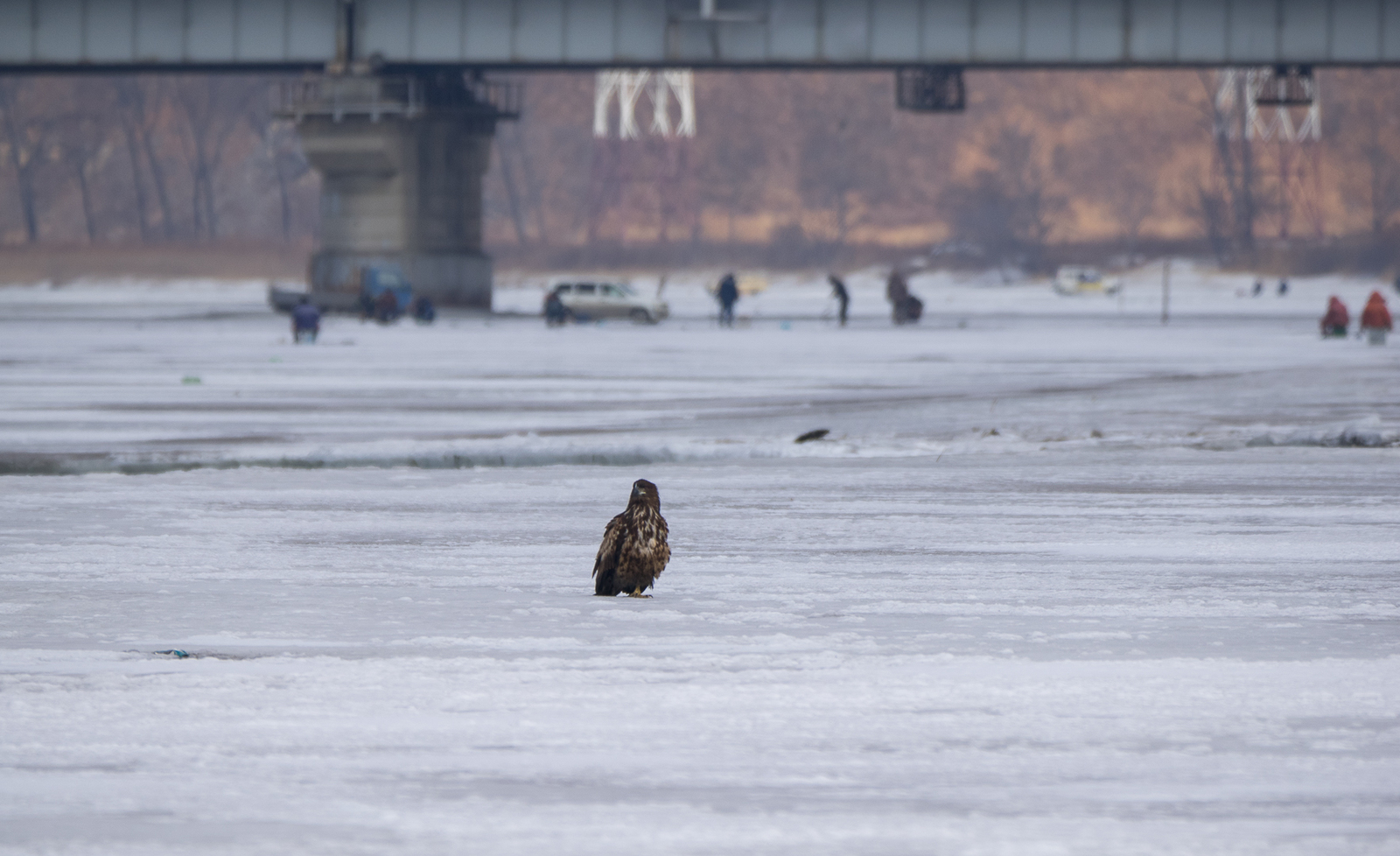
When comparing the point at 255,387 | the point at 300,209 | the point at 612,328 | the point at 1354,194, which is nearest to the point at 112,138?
the point at 300,209

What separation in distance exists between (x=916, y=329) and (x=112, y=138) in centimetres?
10244

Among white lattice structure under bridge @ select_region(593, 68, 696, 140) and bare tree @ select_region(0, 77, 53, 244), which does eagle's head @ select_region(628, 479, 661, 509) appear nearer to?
white lattice structure under bridge @ select_region(593, 68, 696, 140)

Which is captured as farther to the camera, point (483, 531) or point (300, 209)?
point (300, 209)

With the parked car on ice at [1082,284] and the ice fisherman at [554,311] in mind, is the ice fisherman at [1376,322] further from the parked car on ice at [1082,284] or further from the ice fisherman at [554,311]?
the parked car on ice at [1082,284]

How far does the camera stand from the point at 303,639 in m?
8.87

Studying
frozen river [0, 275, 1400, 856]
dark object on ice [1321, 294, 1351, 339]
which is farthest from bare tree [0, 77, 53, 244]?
frozen river [0, 275, 1400, 856]

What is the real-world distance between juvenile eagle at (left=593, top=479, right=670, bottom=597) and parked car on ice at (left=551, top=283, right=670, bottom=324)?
50.9 metres

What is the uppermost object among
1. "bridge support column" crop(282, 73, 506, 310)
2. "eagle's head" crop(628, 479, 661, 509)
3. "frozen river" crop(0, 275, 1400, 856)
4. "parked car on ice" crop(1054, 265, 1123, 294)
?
"bridge support column" crop(282, 73, 506, 310)

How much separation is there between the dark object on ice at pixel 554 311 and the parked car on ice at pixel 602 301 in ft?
12.6

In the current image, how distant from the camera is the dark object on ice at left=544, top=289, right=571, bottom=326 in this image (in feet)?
185

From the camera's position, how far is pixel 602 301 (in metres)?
62.2

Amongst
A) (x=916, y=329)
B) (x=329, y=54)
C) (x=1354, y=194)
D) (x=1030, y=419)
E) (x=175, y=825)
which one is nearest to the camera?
(x=175, y=825)

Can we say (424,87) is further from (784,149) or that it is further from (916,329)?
(784,149)

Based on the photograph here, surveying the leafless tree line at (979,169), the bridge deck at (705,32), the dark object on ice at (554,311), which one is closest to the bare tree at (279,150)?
the leafless tree line at (979,169)
